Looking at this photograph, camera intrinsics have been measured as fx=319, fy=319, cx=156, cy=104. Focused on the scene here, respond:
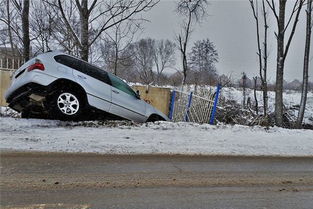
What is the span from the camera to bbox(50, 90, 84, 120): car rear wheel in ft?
25.1

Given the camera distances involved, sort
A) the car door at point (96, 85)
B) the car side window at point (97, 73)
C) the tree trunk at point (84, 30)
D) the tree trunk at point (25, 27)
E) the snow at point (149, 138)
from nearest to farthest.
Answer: the snow at point (149, 138) < the car door at point (96, 85) < the car side window at point (97, 73) < the tree trunk at point (84, 30) < the tree trunk at point (25, 27)

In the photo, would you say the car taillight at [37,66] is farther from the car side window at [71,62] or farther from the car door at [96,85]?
the car door at [96,85]

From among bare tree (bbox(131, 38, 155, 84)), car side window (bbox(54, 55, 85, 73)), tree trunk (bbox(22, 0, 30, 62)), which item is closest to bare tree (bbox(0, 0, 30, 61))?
tree trunk (bbox(22, 0, 30, 62))

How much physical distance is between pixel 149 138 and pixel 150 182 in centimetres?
290

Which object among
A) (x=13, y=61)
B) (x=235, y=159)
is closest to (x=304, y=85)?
(x=235, y=159)

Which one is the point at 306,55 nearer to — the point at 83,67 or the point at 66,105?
the point at 83,67

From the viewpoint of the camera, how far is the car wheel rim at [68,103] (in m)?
7.69

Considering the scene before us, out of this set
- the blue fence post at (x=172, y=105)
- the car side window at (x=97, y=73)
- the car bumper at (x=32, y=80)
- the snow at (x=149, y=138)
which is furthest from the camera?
the blue fence post at (x=172, y=105)

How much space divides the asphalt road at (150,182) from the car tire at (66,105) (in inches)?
89.8

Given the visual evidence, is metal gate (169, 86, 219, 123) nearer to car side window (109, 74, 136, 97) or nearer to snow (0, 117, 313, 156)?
snow (0, 117, 313, 156)

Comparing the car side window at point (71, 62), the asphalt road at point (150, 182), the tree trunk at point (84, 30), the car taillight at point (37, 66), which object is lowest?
the asphalt road at point (150, 182)

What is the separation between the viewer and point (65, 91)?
7703 millimetres

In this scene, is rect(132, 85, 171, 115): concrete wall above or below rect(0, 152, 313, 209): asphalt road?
above

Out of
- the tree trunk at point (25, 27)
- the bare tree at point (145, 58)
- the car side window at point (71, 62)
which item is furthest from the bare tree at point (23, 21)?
the bare tree at point (145, 58)
